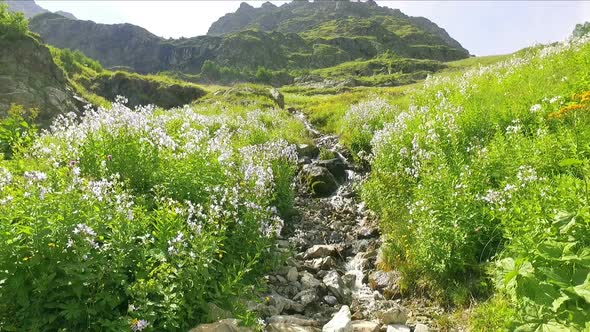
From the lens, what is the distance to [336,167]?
1345 cm

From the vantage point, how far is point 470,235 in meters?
5.79

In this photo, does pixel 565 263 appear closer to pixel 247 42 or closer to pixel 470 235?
pixel 470 235

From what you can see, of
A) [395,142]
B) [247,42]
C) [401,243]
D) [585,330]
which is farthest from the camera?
[247,42]

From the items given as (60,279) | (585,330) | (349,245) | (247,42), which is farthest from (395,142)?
(247,42)

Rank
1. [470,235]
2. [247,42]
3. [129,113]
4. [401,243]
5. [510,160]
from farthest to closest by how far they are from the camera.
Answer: [247,42] < [129,113] < [401,243] < [510,160] < [470,235]

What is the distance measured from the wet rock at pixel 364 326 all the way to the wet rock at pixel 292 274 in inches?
59.7

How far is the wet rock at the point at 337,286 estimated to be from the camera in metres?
6.61

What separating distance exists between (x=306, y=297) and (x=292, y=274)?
63 cm

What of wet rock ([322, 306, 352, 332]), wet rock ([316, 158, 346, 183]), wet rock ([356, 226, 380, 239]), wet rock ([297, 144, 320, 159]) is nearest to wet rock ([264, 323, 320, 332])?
wet rock ([322, 306, 352, 332])

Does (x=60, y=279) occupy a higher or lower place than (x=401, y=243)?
higher

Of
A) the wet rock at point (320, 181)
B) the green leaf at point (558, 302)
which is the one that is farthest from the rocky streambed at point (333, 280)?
the green leaf at point (558, 302)

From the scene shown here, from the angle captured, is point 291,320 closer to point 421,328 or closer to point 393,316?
point 393,316

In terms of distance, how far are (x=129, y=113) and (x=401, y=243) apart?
5.91m

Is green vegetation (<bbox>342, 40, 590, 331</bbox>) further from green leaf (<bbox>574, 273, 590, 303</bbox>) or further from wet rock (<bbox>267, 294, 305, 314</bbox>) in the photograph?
wet rock (<bbox>267, 294, 305, 314</bbox>)
